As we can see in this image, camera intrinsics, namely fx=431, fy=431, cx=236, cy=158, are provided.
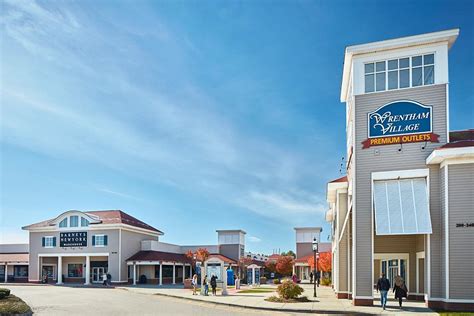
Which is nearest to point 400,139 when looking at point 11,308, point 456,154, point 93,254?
point 456,154

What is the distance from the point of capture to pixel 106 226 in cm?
4409

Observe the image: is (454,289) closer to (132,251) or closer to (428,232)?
(428,232)

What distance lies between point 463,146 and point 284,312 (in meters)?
10.6

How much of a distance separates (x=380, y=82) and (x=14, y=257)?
4620cm

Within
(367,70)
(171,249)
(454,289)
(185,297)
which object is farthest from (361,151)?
(171,249)

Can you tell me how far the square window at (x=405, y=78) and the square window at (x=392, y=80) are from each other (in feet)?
0.76

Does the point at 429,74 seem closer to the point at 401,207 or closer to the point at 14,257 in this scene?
the point at 401,207

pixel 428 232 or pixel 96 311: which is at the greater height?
pixel 428 232

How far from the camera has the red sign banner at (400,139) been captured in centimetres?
2023

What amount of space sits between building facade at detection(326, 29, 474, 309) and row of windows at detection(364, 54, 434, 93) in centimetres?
4

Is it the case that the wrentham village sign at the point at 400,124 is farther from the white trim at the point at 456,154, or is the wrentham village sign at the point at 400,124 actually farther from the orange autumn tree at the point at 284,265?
the orange autumn tree at the point at 284,265

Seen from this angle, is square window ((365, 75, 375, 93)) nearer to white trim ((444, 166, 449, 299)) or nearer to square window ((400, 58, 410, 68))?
square window ((400, 58, 410, 68))

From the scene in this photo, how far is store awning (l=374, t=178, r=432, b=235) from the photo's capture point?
64.1ft

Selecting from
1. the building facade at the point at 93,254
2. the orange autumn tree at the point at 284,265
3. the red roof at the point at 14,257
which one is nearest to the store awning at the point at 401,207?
the building facade at the point at 93,254
